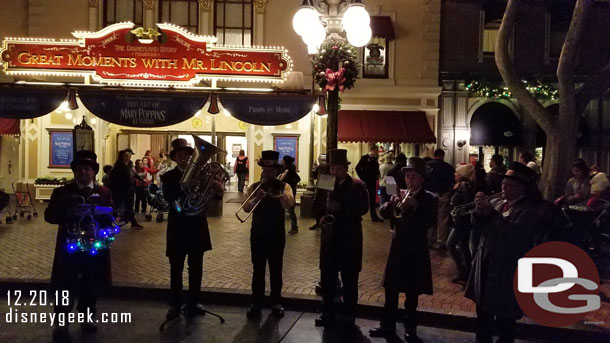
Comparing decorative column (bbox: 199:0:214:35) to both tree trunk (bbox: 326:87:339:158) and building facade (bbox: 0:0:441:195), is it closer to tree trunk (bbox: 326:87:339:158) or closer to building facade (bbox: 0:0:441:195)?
building facade (bbox: 0:0:441:195)

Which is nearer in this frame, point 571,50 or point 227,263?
point 227,263

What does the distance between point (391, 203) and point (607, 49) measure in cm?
1676

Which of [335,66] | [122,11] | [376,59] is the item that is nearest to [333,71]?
[335,66]

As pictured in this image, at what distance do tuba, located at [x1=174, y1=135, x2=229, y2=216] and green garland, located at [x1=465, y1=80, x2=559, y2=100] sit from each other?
14192 millimetres

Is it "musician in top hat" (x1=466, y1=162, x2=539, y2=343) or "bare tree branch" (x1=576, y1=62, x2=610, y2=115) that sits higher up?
"bare tree branch" (x1=576, y1=62, x2=610, y2=115)

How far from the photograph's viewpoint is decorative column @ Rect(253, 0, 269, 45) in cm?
1800

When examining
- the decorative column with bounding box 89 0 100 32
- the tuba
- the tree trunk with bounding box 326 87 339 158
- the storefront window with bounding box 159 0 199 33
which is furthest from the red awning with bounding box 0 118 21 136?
the tree trunk with bounding box 326 87 339 158

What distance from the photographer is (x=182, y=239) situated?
596 centimetres

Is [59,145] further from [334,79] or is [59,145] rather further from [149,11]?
[334,79]

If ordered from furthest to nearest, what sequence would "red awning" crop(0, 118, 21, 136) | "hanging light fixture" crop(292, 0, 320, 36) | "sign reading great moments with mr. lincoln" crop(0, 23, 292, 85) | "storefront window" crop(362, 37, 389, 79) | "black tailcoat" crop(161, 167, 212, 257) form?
"storefront window" crop(362, 37, 389, 79) < "red awning" crop(0, 118, 21, 136) < "sign reading great moments with mr. lincoln" crop(0, 23, 292, 85) < "hanging light fixture" crop(292, 0, 320, 36) < "black tailcoat" crop(161, 167, 212, 257)

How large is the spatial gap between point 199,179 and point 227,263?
3.12m

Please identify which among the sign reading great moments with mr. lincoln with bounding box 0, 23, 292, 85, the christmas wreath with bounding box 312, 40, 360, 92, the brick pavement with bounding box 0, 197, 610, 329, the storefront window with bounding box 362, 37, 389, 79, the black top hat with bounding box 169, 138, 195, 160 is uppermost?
the storefront window with bounding box 362, 37, 389, 79

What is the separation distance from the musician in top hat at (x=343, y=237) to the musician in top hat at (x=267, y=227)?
0.55 metres

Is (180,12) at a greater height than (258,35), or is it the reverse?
(180,12)
